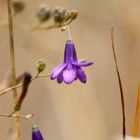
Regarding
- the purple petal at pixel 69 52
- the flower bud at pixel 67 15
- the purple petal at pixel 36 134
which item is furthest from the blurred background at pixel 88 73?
the flower bud at pixel 67 15

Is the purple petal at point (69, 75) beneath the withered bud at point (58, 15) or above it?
beneath

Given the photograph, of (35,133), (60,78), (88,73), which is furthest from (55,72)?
(88,73)

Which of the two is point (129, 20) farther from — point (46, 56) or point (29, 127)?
point (29, 127)

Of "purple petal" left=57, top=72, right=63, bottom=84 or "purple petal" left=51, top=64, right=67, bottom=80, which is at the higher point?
"purple petal" left=51, top=64, right=67, bottom=80

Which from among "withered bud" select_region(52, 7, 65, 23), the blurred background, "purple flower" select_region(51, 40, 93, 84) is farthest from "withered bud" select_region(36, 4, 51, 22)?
the blurred background

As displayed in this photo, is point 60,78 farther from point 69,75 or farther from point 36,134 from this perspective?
point 36,134

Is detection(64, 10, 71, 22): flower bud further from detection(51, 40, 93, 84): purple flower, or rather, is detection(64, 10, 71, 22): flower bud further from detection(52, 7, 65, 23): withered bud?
detection(51, 40, 93, 84): purple flower

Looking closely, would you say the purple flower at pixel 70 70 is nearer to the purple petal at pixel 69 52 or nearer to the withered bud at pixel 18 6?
the purple petal at pixel 69 52
